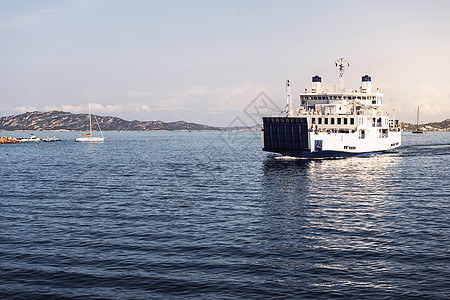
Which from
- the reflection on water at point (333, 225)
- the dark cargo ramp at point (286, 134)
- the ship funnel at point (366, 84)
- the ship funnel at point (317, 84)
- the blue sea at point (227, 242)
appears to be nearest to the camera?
the blue sea at point (227, 242)

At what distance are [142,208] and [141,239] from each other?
358 inches

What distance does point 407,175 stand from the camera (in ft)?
163

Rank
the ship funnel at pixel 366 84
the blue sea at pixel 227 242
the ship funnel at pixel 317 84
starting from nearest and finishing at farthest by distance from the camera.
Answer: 1. the blue sea at pixel 227 242
2. the ship funnel at pixel 317 84
3. the ship funnel at pixel 366 84

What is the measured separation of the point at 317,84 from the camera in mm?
82375

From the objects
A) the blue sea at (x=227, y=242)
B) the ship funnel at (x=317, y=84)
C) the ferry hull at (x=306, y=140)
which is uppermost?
the ship funnel at (x=317, y=84)

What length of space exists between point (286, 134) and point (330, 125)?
931cm

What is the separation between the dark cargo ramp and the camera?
2581 inches

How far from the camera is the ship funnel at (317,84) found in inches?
3233

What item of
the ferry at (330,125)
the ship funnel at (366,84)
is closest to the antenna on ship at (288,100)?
the ferry at (330,125)

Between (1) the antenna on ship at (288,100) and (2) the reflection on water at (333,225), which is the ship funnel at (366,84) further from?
(2) the reflection on water at (333,225)

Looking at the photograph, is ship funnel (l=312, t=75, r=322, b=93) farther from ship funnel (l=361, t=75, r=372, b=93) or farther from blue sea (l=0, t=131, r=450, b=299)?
blue sea (l=0, t=131, r=450, b=299)

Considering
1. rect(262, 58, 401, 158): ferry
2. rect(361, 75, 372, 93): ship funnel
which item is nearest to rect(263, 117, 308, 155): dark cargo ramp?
rect(262, 58, 401, 158): ferry

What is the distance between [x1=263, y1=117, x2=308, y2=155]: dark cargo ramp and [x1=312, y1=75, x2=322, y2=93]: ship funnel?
17.9 m

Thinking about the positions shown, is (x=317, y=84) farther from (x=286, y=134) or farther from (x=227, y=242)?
(x=227, y=242)
